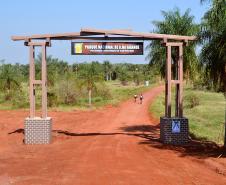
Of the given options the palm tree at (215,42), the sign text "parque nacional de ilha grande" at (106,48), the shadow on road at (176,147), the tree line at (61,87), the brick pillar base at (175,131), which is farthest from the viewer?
the tree line at (61,87)

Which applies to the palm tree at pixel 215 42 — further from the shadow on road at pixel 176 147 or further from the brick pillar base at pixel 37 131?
the brick pillar base at pixel 37 131

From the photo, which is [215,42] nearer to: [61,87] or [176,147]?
[176,147]

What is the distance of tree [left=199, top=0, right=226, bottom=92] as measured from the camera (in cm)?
1550

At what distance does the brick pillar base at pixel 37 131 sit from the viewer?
18375mm

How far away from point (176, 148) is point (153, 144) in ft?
3.38

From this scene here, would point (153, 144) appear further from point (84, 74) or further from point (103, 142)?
point (84, 74)

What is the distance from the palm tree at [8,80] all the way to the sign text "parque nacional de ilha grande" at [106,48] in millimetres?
29163

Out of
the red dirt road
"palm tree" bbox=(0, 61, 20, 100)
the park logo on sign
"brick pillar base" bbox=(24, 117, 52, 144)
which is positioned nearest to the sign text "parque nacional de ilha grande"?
"brick pillar base" bbox=(24, 117, 52, 144)

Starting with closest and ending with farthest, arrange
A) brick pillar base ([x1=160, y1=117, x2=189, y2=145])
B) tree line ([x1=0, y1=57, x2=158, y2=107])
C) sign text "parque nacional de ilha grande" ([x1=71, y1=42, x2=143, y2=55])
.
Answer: brick pillar base ([x1=160, y1=117, x2=189, y2=145])
sign text "parque nacional de ilha grande" ([x1=71, y1=42, x2=143, y2=55])
tree line ([x1=0, y1=57, x2=158, y2=107])

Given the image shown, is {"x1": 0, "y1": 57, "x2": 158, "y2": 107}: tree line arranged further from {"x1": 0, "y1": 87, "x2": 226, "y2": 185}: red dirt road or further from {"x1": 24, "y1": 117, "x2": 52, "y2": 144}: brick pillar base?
{"x1": 24, "y1": 117, "x2": 52, "y2": 144}: brick pillar base

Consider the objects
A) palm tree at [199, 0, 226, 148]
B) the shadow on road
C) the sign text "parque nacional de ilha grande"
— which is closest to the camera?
palm tree at [199, 0, 226, 148]

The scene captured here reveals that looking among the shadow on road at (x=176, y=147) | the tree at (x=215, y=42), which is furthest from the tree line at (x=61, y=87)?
the tree at (x=215, y=42)

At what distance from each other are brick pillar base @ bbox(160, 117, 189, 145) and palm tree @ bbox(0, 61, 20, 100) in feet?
102

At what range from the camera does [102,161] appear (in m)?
14.1
